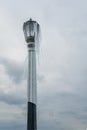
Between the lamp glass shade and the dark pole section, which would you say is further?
the lamp glass shade

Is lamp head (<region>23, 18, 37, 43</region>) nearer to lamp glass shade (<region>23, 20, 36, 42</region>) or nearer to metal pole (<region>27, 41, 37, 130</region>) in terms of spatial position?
lamp glass shade (<region>23, 20, 36, 42</region>)

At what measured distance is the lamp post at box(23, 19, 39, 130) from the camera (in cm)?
2552

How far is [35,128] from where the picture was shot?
25484 mm

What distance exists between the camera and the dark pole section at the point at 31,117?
25.6m

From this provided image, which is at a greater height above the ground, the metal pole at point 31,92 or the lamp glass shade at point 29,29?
the lamp glass shade at point 29,29

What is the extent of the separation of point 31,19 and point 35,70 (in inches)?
160

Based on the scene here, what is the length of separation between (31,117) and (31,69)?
3.48m

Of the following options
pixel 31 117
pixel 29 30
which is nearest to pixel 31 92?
→ pixel 31 117

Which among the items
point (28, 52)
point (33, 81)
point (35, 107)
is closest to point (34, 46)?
point (28, 52)

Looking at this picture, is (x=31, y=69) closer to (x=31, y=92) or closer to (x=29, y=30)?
(x=31, y=92)

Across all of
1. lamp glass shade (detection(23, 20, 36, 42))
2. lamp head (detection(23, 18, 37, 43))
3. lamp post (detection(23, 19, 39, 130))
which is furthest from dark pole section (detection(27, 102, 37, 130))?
lamp glass shade (detection(23, 20, 36, 42))

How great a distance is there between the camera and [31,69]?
85.3ft

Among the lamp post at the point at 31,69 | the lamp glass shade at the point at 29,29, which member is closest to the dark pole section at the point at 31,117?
the lamp post at the point at 31,69

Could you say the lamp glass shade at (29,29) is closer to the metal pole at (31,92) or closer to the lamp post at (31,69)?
the lamp post at (31,69)
